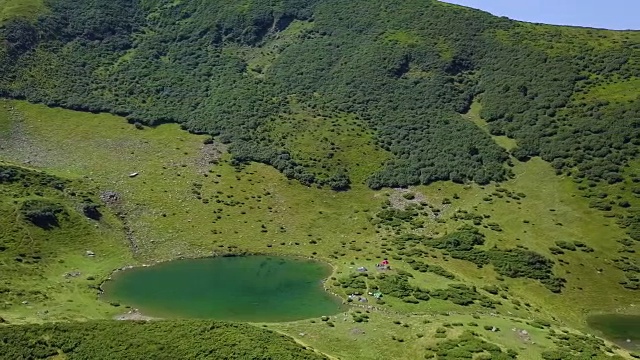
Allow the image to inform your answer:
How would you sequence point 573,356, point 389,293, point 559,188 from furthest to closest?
point 559,188
point 389,293
point 573,356

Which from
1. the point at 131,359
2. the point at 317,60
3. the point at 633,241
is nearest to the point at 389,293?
the point at 131,359

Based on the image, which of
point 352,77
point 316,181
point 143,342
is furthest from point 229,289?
point 352,77

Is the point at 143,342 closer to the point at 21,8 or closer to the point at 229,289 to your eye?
the point at 229,289

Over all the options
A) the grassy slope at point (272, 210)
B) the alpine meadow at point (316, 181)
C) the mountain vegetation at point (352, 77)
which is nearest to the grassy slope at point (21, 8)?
the alpine meadow at point (316, 181)

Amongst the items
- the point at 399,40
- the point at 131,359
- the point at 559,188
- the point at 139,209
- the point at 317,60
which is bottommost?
the point at 139,209

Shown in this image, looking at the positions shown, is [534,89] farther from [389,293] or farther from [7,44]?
[7,44]

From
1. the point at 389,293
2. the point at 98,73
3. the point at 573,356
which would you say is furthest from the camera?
the point at 98,73
